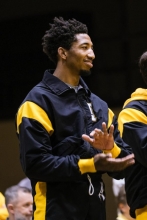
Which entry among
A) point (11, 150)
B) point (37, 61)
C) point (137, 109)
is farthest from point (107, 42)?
point (137, 109)

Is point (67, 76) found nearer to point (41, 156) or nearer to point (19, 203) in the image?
point (41, 156)

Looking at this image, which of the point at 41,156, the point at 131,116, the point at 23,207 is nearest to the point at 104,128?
the point at 41,156

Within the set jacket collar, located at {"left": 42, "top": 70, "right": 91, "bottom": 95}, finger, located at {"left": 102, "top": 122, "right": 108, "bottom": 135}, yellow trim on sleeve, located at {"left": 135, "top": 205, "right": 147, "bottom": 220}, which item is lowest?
yellow trim on sleeve, located at {"left": 135, "top": 205, "right": 147, "bottom": 220}

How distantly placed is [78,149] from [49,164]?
0.60 feet

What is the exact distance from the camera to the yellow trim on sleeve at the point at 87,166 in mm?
2875

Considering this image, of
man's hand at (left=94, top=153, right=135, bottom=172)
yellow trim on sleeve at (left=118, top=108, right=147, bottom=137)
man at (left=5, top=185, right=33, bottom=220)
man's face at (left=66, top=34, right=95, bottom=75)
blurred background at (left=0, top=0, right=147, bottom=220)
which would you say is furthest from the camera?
blurred background at (left=0, top=0, right=147, bottom=220)

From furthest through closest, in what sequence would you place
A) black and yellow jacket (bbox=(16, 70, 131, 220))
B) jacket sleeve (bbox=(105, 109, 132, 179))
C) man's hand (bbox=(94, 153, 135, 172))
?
1. jacket sleeve (bbox=(105, 109, 132, 179))
2. black and yellow jacket (bbox=(16, 70, 131, 220))
3. man's hand (bbox=(94, 153, 135, 172))

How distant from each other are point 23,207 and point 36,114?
1.87m

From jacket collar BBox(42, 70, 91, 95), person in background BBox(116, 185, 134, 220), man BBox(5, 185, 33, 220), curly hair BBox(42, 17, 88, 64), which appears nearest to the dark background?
person in background BBox(116, 185, 134, 220)

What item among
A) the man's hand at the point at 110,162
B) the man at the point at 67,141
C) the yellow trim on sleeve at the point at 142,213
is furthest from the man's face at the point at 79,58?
the yellow trim on sleeve at the point at 142,213

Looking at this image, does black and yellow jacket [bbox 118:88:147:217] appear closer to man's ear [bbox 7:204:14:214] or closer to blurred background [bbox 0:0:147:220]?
man's ear [bbox 7:204:14:214]

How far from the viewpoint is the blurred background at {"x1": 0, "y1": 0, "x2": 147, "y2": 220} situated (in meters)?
6.25

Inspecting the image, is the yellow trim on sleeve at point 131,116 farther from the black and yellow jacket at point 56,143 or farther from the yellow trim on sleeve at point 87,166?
the yellow trim on sleeve at point 87,166

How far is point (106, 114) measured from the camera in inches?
127
